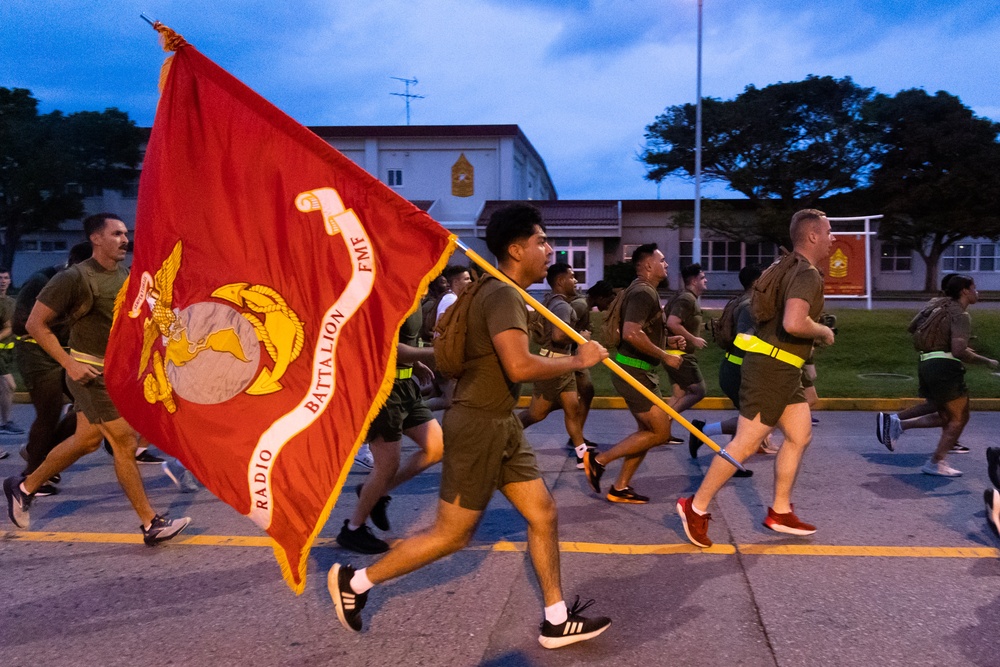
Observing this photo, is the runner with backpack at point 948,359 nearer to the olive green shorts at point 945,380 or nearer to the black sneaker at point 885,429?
the olive green shorts at point 945,380

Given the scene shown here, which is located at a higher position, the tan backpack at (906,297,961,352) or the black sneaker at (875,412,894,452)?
the tan backpack at (906,297,961,352)

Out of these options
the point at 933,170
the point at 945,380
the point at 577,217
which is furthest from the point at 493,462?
the point at 933,170

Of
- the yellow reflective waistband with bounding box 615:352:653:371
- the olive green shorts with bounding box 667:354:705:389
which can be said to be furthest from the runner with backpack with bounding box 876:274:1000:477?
the yellow reflective waistband with bounding box 615:352:653:371

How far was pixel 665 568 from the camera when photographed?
454cm

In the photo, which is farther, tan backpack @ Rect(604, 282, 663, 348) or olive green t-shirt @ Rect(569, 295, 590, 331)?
olive green t-shirt @ Rect(569, 295, 590, 331)

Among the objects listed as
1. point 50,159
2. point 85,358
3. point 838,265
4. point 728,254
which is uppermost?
point 50,159

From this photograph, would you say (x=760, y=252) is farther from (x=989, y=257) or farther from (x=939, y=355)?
(x=939, y=355)

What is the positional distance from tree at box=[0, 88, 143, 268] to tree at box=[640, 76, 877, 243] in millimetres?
26598

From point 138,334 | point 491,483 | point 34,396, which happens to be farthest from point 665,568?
point 34,396

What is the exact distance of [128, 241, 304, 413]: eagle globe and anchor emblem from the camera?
144 inches

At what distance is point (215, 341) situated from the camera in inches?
149

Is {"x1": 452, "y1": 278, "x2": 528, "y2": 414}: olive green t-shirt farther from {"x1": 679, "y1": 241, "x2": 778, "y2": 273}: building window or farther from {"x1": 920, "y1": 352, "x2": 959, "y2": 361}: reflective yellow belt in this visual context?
{"x1": 679, "y1": 241, "x2": 778, "y2": 273}: building window

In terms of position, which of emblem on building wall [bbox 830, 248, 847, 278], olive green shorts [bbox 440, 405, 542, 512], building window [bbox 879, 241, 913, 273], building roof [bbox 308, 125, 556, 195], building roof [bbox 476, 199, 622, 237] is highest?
building roof [bbox 308, 125, 556, 195]

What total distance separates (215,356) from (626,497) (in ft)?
10.4
